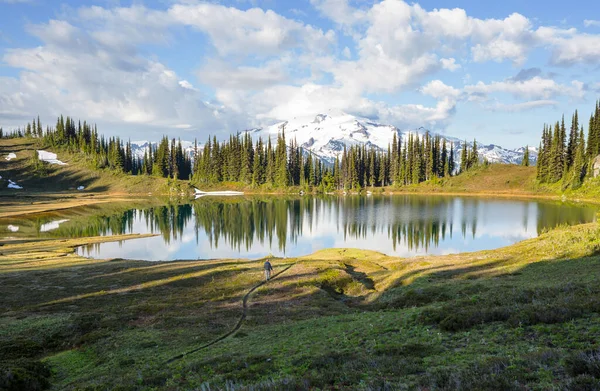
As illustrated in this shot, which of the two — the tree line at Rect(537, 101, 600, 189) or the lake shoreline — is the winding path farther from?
the tree line at Rect(537, 101, 600, 189)

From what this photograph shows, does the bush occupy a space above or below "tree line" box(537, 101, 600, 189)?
below

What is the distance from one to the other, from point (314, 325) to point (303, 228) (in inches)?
2592

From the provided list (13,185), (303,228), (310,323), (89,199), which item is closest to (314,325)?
(310,323)

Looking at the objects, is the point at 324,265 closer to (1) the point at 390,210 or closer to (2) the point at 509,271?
(2) the point at 509,271

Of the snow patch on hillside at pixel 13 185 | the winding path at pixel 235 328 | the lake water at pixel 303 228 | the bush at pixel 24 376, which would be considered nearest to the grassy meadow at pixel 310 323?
the bush at pixel 24 376

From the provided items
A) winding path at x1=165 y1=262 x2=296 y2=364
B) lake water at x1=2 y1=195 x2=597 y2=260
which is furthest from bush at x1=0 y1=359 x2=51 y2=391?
lake water at x1=2 y1=195 x2=597 y2=260

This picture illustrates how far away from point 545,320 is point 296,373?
993 centimetres

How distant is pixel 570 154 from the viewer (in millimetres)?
148750

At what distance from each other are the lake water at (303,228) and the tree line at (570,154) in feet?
149

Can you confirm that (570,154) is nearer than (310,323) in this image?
No

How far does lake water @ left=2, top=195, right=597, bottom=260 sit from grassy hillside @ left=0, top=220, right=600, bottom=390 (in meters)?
21.6

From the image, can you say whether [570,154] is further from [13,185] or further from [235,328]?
[13,185]

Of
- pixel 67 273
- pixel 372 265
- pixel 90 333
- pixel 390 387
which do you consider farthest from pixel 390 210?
pixel 390 387

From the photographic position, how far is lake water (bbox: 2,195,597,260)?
65.6 m
